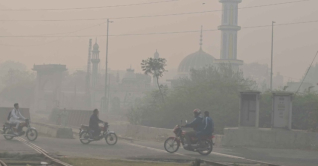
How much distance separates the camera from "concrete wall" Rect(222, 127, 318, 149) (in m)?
24.7

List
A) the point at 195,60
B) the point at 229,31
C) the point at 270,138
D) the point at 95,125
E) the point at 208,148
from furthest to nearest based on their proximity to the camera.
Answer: the point at 195,60 < the point at 229,31 < the point at 270,138 < the point at 95,125 < the point at 208,148

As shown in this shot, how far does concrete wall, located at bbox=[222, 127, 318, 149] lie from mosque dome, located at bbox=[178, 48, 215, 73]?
406 ft

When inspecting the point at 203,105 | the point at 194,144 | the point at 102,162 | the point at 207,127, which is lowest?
the point at 102,162

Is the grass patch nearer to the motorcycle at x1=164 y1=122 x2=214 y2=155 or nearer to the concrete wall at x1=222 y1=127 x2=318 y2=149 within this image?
the motorcycle at x1=164 y1=122 x2=214 y2=155

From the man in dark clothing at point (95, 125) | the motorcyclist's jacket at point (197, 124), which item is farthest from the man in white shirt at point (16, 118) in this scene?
the motorcyclist's jacket at point (197, 124)

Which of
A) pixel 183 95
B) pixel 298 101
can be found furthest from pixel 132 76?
pixel 298 101

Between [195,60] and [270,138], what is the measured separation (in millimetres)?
127725

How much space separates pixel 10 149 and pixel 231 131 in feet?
34.1

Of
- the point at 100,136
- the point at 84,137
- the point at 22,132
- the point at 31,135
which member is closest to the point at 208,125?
the point at 100,136

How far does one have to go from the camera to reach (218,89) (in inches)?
1580

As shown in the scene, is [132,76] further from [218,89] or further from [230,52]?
[218,89]

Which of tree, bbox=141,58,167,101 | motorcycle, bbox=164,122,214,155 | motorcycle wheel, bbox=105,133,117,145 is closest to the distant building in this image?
tree, bbox=141,58,167,101

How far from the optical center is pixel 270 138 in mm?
25250

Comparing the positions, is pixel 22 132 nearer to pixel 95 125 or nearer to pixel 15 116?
pixel 15 116
